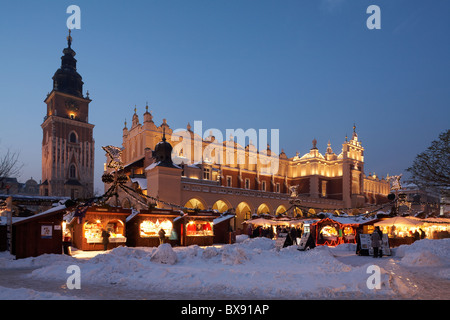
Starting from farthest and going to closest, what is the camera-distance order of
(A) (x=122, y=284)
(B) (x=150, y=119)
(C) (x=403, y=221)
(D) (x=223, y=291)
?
(B) (x=150, y=119) < (C) (x=403, y=221) < (A) (x=122, y=284) < (D) (x=223, y=291)

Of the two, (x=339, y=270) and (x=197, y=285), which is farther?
(x=339, y=270)

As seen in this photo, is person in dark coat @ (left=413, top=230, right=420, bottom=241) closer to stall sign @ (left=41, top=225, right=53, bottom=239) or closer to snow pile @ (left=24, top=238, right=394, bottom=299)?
snow pile @ (left=24, top=238, right=394, bottom=299)

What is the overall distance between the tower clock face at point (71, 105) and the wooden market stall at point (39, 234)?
5861cm

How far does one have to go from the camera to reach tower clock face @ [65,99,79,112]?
69312 mm

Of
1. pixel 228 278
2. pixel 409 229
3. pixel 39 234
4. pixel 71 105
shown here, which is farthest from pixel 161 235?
pixel 71 105

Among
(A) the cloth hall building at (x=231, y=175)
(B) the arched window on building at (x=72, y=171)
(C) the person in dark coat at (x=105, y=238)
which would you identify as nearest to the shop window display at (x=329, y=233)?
(A) the cloth hall building at (x=231, y=175)

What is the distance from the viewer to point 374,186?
71562 millimetres

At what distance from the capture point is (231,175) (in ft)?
167

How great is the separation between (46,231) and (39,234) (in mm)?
301

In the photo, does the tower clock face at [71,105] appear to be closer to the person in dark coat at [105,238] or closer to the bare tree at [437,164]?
the person in dark coat at [105,238]

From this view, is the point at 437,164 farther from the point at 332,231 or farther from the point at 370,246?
the point at 332,231
